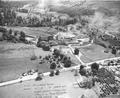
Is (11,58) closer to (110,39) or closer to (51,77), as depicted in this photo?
(51,77)

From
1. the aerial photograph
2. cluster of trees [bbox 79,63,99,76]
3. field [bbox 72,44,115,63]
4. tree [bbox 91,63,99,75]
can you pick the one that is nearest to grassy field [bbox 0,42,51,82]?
the aerial photograph

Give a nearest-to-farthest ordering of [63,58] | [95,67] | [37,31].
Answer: [95,67]
[63,58]
[37,31]

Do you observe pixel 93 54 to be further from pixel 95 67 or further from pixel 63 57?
pixel 63 57

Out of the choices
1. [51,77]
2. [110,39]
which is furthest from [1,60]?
[110,39]

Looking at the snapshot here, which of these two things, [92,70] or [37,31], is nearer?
[92,70]

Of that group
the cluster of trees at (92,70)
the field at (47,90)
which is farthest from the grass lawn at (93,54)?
the field at (47,90)

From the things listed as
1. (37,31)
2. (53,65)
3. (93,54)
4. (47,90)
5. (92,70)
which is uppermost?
(37,31)

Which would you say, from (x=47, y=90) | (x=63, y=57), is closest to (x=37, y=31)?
(x=63, y=57)
